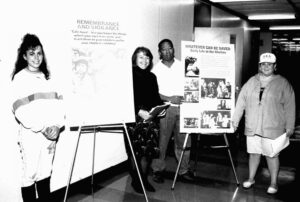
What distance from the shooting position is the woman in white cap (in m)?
3.47

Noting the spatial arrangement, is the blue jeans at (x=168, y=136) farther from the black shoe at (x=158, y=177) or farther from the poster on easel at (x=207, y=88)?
the poster on easel at (x=207, y=88)

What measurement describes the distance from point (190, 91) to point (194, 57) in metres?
0.39

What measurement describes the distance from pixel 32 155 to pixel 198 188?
2.10 metres

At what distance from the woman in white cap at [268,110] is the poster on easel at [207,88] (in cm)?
21

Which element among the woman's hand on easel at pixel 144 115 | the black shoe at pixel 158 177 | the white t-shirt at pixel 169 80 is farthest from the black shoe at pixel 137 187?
the white t-shirt at pixel 169 80

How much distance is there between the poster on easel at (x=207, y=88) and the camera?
3.56 meters

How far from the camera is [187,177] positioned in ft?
13.3

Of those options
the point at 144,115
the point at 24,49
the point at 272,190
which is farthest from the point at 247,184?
the point at 24,49

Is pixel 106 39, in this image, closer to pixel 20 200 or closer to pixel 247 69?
pixel 20 200

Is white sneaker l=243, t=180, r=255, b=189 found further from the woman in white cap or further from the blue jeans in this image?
the blue jeans

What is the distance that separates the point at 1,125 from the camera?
2.73m

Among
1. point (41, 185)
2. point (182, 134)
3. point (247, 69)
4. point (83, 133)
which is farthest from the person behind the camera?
point (247, 69)

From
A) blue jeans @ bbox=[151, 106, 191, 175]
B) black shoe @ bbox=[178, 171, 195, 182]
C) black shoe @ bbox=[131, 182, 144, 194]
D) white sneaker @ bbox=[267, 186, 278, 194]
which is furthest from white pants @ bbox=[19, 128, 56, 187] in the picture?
white sneaker @ bbox=[267, 186, 278, 194]

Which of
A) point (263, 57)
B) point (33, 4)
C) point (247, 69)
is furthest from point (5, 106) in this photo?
point (247, 69)
